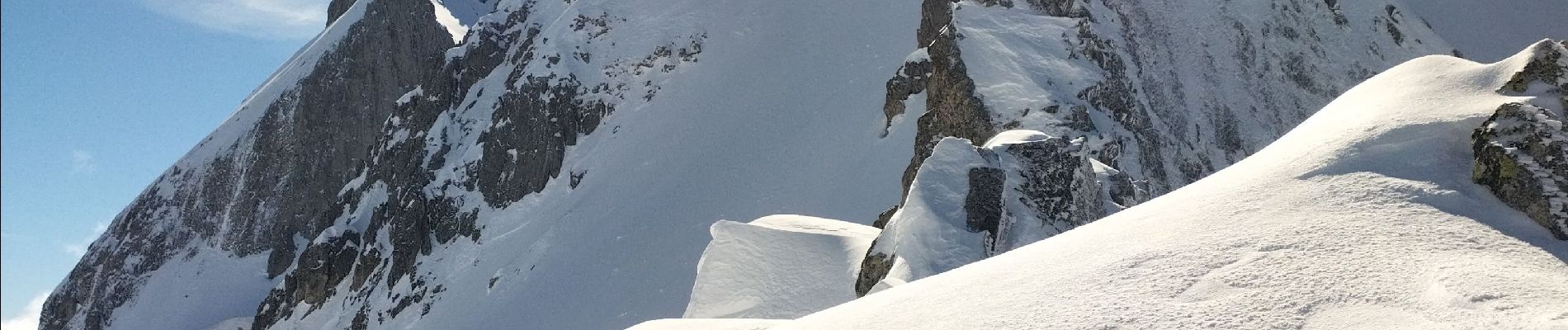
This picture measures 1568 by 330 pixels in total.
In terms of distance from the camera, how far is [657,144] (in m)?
59.7

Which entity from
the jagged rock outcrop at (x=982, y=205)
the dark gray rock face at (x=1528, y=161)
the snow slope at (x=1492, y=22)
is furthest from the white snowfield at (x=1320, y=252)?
the snow slope at (x=1492, y=22)

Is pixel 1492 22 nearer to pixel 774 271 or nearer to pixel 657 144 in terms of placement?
pixel 657 144

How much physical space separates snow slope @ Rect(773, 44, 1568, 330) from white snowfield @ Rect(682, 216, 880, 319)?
9.41 meters

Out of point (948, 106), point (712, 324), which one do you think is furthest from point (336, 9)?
point (712, 324)

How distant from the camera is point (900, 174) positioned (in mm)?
49312

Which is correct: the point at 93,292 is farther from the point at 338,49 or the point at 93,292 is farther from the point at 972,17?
the point at 972,17

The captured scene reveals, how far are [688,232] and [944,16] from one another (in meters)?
16.0

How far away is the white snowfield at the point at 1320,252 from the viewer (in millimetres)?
8664

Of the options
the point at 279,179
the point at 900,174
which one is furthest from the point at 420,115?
the point at 900,174

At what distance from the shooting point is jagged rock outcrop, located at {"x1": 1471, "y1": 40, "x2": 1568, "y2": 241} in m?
9.79

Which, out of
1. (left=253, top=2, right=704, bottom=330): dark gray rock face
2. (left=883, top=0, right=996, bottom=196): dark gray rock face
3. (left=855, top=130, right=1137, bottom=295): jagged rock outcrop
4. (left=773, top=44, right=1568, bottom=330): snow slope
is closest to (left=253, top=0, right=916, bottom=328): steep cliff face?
(left=253, top=2, right=704, bottom=330): dark gray rock face

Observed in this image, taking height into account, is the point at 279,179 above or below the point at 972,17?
above

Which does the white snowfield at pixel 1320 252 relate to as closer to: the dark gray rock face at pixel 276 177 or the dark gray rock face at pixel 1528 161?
the dark gray rock face at pixel 1528 161

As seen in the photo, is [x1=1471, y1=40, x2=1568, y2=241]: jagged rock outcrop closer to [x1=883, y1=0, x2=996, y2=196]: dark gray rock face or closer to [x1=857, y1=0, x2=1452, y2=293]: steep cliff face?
[x1=857, y1=0, x2=1452, y2=293]: steep cliff face
